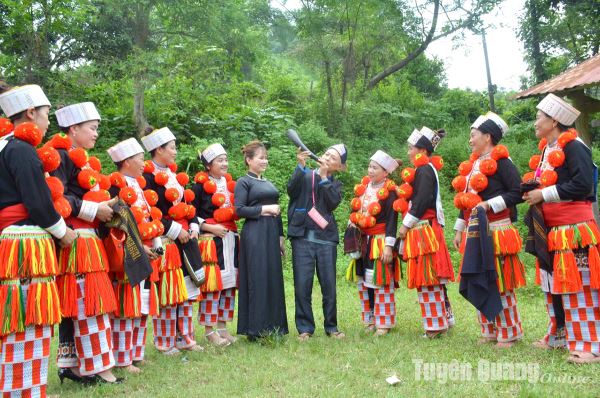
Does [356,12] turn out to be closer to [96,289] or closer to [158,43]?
[158,43]

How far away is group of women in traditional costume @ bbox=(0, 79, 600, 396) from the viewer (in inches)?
146

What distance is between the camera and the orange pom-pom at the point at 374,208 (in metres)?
5.90

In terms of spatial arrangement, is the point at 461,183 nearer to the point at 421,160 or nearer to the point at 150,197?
the point at 421,160

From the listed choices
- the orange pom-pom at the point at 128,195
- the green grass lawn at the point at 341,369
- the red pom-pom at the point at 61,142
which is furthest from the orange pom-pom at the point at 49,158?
the green grass lawn at the point at 341,369

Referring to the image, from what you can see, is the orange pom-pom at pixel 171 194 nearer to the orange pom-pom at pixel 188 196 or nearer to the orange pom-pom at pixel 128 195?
the orange pom-pom at pixel 188 196

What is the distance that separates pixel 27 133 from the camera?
3.71 metres

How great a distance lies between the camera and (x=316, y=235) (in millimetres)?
5895

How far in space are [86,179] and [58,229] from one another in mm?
660

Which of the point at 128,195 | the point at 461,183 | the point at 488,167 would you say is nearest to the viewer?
the point at 128,195

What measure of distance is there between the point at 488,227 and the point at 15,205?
377 centimetres

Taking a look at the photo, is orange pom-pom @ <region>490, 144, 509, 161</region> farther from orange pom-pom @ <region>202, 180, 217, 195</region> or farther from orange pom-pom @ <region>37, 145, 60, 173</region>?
orange pom-pom @ <region>37, 145, 60, 173</region>

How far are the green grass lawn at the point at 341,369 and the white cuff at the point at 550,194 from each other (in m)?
1.30

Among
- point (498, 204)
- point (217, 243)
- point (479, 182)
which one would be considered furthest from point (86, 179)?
point (498, 204)

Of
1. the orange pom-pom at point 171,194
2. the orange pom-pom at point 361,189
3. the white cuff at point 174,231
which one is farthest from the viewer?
the orange pom-pom at point 361,189
